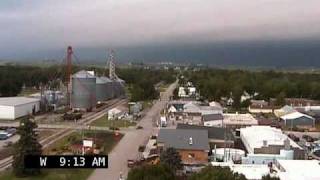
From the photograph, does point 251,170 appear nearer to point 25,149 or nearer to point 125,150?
point 125,150

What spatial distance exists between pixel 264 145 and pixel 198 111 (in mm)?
18760

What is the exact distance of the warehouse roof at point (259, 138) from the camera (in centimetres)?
2736

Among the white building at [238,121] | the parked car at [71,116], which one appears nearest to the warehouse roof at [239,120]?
the white building at [238,121]

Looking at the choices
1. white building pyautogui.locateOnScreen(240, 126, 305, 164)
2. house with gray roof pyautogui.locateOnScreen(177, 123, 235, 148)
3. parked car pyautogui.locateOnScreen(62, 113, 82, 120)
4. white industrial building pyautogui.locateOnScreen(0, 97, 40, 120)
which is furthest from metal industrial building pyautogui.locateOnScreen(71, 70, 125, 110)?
white building pyautogui.locateOnScreen(240, 126, 305, 164)

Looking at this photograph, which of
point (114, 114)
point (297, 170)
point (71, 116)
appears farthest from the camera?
point (114, 114)

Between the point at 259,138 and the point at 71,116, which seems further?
the point at 71,116

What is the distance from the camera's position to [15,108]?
142ft

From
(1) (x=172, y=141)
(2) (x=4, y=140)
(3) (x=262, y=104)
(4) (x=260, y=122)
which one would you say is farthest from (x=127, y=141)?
(3) (x=262, y=104)

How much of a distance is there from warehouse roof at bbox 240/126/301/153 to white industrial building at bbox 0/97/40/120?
2122cm

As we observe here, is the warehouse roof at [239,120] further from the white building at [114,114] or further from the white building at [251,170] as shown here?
the white building at [251,170]

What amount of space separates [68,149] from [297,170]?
13.8 m

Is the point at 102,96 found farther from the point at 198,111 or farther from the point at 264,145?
the point at 264,145

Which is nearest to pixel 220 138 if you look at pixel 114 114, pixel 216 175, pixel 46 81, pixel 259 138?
pixel 259 138

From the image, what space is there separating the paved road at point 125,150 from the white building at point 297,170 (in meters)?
7.20
